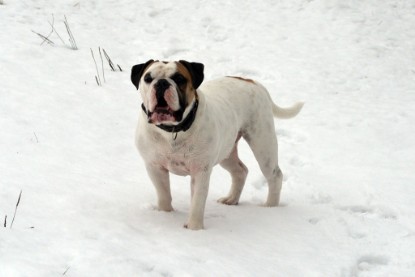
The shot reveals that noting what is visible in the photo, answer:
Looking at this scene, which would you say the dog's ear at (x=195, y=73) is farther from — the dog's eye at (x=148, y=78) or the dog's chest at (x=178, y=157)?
the dog's chest at (x=178, y=157)

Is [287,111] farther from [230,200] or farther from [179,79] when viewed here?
[179,79]

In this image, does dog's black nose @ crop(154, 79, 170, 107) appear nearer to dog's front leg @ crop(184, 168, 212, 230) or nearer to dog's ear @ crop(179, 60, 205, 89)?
dog's ear @ crop(179, 60, 205, 89)

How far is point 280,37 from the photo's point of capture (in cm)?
953

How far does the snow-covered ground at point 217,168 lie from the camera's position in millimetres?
3500

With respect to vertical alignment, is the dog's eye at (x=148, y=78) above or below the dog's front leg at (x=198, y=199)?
above

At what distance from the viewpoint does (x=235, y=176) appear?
16.4 feet

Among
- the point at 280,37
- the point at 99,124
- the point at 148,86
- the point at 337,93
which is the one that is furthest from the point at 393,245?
the point at 280,37

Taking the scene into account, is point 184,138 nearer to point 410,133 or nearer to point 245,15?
point 410,133

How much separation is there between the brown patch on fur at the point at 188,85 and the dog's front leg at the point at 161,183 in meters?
0.66

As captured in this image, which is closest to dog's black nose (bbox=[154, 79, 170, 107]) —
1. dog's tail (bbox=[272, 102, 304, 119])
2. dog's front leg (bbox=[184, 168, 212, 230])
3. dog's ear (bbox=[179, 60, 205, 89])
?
dog's ear (bbox=[179, 60, 205, 89])

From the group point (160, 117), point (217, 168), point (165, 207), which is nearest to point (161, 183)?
point (165, 207)

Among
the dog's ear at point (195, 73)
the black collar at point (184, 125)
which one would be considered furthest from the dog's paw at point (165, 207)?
the dog's ear at point (195, 73)

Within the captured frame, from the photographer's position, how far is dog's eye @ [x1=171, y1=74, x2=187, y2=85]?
3.65m

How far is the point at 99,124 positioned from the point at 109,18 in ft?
12.4
